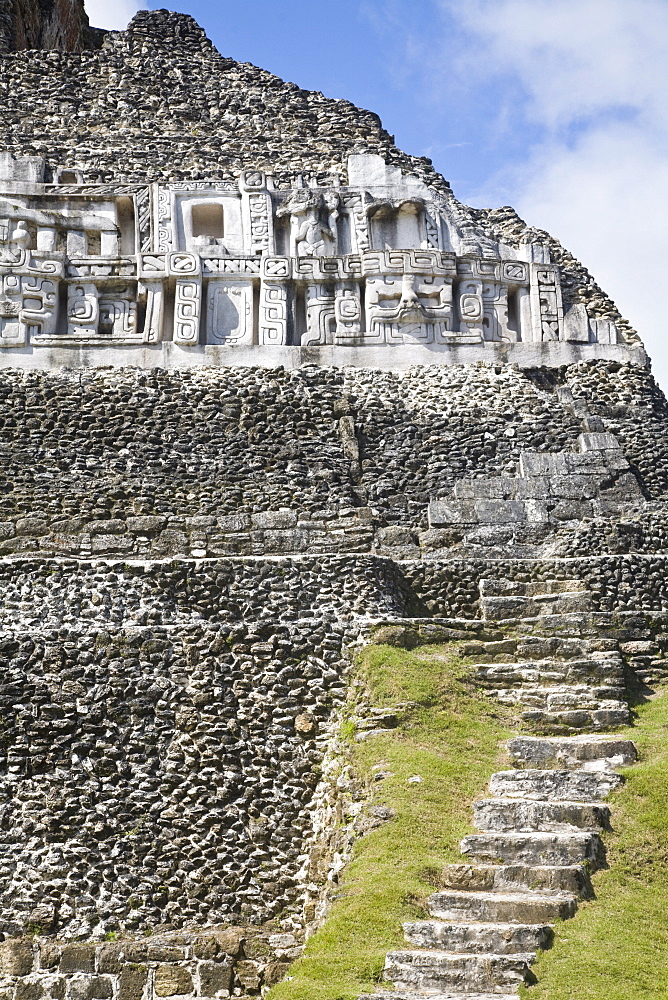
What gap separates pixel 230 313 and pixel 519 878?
28.0ft

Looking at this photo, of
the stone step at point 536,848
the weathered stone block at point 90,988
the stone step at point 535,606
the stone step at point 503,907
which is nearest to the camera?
the stone step at point 503,907

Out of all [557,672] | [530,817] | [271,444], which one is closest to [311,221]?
[271,444]

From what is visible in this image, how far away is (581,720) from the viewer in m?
9.25

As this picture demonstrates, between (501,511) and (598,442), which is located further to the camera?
(598,442)

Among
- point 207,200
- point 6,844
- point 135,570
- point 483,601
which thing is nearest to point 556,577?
point 483,601

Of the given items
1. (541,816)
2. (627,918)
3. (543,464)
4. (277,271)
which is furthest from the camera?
(277,271)

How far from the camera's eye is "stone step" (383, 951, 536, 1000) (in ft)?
20.7

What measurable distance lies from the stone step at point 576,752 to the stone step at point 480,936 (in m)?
2.08

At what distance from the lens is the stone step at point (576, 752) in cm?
858

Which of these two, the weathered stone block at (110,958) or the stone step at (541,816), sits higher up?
the stone step at (541,816)

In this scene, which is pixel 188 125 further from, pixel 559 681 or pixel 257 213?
pixel 559 681

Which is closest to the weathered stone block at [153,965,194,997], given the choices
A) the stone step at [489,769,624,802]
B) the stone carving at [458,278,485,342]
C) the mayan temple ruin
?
the mayan temple ruin

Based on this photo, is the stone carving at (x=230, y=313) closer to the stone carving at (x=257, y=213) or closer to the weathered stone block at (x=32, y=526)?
the stone carving at (x=257, y=213)

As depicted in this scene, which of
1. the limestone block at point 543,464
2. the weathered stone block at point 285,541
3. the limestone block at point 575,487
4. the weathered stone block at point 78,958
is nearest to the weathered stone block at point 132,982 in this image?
the weathered stone block at point 78,958
